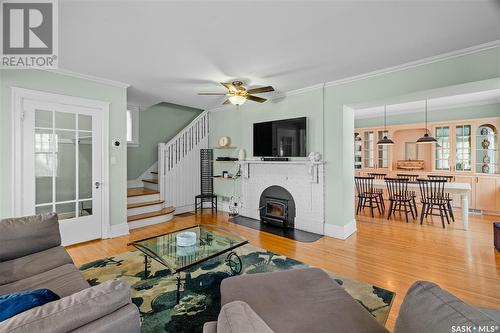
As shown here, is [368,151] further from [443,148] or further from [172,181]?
[172,181]

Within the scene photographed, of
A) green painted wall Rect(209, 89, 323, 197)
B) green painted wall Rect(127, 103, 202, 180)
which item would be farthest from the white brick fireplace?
green painted wall Rect(127, 103, 202, 180)

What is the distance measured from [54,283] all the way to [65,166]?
245 centimetres

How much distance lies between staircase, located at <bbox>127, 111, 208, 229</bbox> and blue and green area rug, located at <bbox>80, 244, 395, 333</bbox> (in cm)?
167

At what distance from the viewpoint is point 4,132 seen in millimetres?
3014

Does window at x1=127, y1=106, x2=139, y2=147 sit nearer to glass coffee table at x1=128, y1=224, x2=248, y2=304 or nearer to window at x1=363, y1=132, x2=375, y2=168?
glass coffee table at x1=128, y1=224, x2=248, y2=304

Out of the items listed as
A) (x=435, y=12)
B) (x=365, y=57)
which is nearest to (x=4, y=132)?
(x=365, y=57)

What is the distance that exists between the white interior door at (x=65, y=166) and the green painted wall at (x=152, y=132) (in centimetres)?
202

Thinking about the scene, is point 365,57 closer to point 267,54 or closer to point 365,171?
point 267,54

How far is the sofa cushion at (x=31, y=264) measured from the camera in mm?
1748

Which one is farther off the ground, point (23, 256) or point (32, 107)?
point (32, 107)

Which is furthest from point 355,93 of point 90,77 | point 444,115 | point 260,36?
point 444,115

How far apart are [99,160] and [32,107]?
3.50ft

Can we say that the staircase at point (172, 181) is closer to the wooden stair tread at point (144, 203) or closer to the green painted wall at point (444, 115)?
the wooden stair tread at point (144, 203)

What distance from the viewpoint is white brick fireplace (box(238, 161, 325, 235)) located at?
13.7 ft
